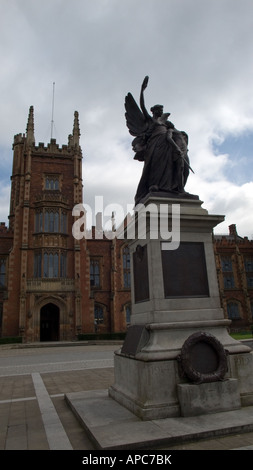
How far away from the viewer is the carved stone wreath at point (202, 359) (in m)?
4.34

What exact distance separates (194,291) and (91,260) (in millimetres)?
32307

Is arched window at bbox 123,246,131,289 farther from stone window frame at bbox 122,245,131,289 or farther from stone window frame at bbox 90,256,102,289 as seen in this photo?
stone window frame at bbox 90,256,102,289

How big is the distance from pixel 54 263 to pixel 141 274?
2684cm

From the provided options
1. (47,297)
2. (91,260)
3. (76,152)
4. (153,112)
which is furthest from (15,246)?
(153,112)

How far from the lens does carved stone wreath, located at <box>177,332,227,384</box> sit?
434cm

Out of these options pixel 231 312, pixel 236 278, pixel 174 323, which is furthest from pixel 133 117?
pixel 236 278

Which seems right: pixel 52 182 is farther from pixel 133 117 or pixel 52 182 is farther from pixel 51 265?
pixel 133 117

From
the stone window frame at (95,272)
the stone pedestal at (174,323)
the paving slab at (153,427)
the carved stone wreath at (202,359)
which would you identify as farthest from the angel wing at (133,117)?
the stone window frame at (95,272)

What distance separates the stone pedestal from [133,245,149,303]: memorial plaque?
16mm

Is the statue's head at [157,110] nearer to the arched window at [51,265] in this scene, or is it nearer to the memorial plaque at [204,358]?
the memorial plaque at [204,358]

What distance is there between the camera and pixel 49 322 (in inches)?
1267

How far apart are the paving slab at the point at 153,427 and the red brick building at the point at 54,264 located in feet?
87.4

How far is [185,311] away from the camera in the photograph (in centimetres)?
495

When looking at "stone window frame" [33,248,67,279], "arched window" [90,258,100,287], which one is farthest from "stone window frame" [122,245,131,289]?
"stone window frame" [33,248,67,279]
